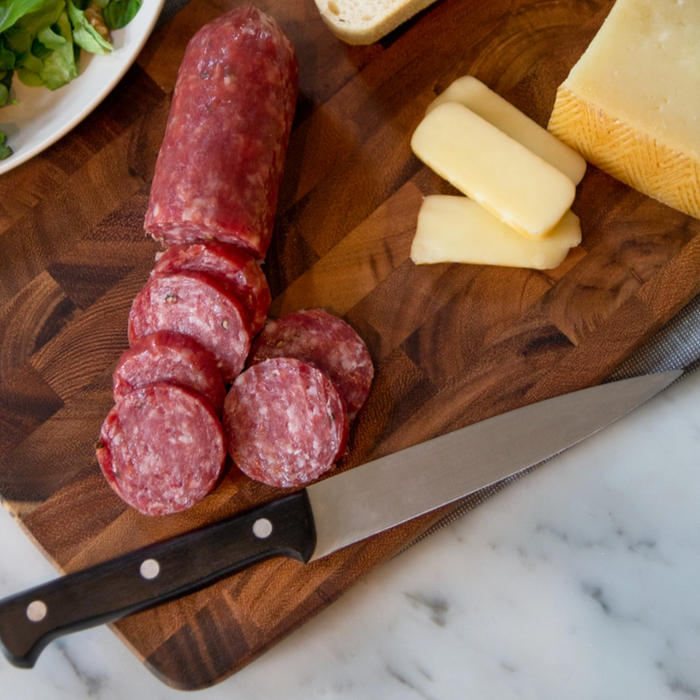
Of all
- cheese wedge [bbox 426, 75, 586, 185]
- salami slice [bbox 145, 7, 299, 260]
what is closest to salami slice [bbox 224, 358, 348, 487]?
salami slice [bbox 145, 7, 299, 260]

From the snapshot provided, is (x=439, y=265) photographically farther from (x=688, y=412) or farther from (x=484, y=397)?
(x=688, y=412)

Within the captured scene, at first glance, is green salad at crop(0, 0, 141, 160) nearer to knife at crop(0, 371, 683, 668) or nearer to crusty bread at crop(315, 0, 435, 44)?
crusty bread at crop(315, 0, 435, 44)

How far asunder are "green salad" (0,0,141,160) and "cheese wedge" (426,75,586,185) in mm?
982

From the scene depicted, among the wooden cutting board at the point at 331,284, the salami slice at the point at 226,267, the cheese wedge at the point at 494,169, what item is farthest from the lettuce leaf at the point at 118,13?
the cheese wedge at the point at 494,169

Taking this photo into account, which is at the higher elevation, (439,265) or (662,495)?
(439,265)

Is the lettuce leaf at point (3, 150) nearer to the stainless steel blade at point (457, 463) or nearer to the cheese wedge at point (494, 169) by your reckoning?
the cheese wedge at point (494, 169)

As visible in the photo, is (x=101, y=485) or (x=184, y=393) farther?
(x=101, y=485)

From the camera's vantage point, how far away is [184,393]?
5.68 ft

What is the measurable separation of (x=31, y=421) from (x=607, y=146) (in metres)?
1.79

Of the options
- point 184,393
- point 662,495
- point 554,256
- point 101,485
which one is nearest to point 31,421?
point 101,485

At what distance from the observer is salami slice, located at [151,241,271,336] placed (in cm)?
182

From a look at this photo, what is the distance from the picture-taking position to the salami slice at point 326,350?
6.20ft

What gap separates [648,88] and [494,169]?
1.47 feet

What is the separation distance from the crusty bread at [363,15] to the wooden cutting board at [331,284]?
2.7 inches
